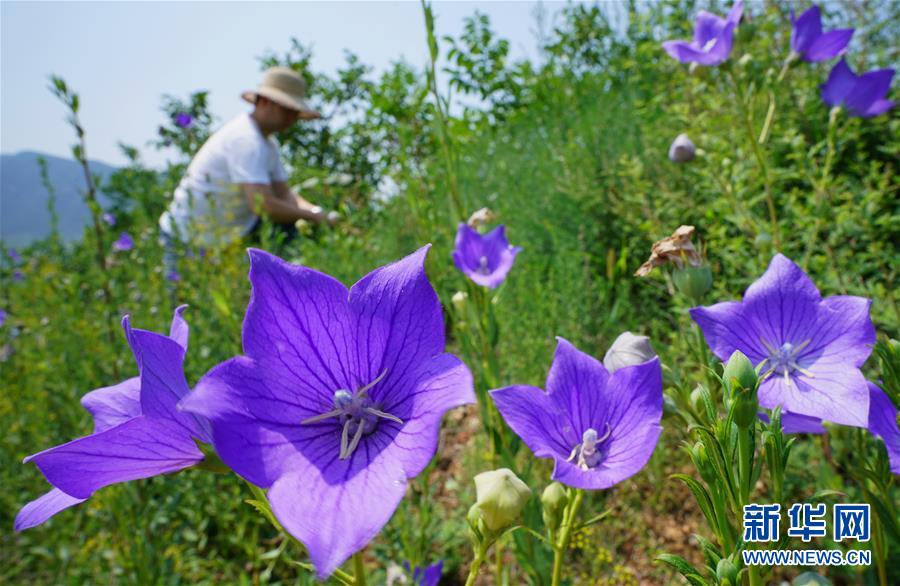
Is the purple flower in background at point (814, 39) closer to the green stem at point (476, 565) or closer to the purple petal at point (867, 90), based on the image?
the purple petal at point (867, 90)

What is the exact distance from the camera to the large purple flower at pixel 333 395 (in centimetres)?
45

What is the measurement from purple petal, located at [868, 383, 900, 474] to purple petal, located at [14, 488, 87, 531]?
97 centimetres

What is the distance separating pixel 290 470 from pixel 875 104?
7.75 feet

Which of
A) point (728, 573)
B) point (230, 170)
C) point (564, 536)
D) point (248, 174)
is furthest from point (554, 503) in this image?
point (230, 170)

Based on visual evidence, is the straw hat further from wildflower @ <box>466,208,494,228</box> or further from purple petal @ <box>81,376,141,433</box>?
purple petal @ <box>81,376,141,433</box>

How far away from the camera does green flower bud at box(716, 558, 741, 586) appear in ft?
1.52

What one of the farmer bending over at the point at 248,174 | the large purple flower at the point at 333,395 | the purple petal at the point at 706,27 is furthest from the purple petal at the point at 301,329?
the farmer bending over at the point at 248,174

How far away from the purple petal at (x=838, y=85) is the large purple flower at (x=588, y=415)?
176cm

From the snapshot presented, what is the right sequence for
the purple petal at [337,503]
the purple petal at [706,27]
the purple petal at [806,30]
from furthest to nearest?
the purple petal at [806,30] → the purple petal at [706,27] → the purple petal at [337,503]

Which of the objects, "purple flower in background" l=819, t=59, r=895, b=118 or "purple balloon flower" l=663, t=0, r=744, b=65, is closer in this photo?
"purple balloon flower" l=663, t=0, r=744, b=65

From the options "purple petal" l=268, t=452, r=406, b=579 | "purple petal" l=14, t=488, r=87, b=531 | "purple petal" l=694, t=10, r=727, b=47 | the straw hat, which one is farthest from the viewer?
the straw hat

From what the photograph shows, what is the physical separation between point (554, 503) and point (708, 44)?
166cm

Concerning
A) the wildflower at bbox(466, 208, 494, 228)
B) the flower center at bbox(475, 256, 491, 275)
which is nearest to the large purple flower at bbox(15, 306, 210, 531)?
the flower center at bbox(475, 256, 491, 275)

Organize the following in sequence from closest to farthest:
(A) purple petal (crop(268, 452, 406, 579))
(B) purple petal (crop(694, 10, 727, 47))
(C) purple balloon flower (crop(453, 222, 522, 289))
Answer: (A) purple petal (crop(268, 452, 406, 579)) → (C) purple balloon flower (crop(453, 222, 522, 289)) → (B) purple petal (crop(694, 10, 727, 47))
